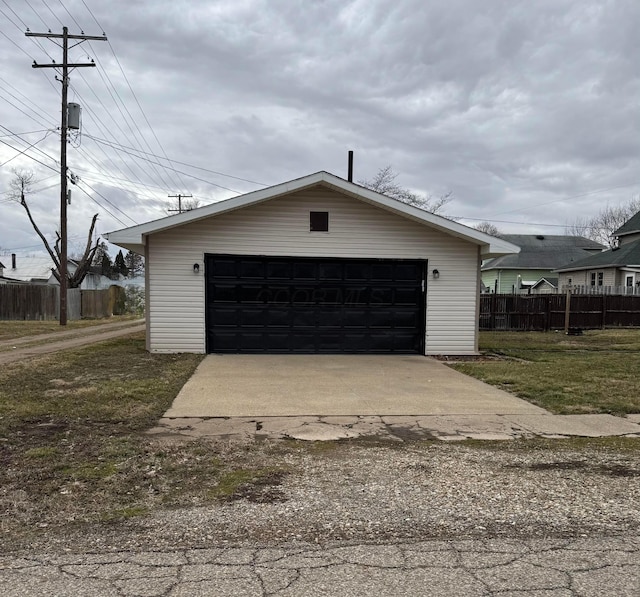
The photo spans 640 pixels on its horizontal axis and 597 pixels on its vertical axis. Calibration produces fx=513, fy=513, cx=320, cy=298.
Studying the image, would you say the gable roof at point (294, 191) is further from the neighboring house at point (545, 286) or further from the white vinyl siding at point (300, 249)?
the neighboring house at point (545, 286)

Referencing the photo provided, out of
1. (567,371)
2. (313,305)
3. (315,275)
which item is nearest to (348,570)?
(567,371)

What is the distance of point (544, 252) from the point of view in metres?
41.4

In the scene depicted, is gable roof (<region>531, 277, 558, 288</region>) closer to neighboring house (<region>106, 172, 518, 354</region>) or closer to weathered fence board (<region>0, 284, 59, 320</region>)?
neighboring house (<region>106, 172, 518, 354</region>)

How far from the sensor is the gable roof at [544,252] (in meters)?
39.8

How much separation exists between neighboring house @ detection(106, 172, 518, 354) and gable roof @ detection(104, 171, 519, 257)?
0.03 m

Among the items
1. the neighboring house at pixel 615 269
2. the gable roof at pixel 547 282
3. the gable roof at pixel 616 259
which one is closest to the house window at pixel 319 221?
the neighboring house at pixel 615 269

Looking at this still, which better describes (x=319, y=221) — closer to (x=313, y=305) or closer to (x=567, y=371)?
(x=313, y=305)

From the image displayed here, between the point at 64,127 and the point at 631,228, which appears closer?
the point at 64,127

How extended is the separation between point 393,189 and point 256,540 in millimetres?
31619

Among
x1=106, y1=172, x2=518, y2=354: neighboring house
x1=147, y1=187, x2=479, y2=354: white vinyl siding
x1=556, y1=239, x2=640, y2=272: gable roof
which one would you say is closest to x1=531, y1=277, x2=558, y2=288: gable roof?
x1=556, y1=239, x2=640, y2=272: gable roof

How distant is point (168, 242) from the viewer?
1158 centimetres

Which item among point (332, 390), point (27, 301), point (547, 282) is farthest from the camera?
point (547, 282)

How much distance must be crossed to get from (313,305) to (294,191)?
2.65m

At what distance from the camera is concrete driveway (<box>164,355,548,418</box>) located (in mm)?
6605
